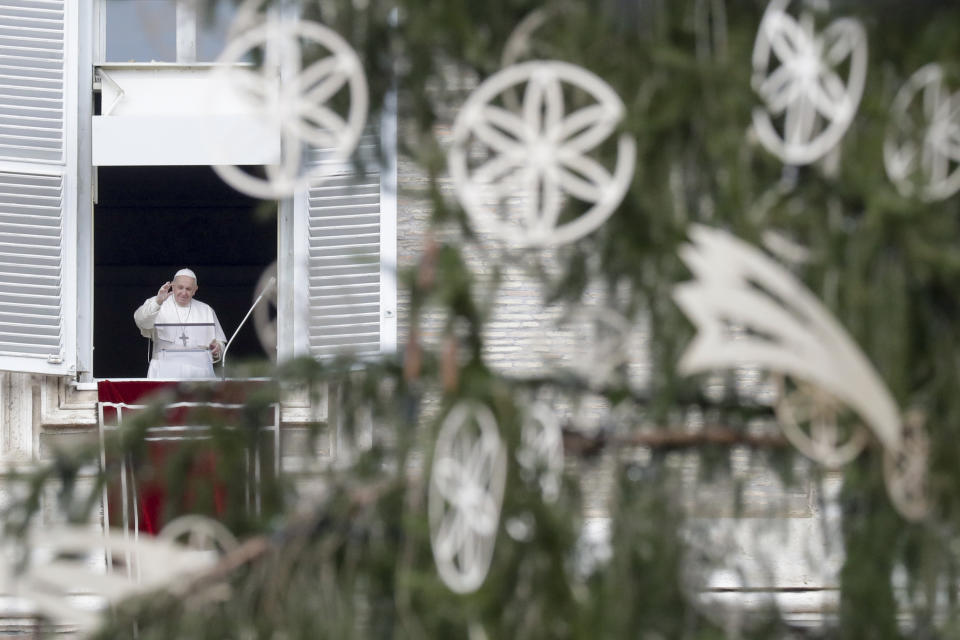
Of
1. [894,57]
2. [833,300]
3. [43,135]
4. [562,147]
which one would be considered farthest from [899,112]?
[43,135]

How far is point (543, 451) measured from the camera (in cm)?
290

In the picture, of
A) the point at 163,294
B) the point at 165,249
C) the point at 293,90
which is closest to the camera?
the point at 293,90

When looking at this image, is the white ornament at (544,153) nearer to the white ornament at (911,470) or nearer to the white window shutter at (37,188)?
the white ornament at (911,470)

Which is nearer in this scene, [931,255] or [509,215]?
[931,255]

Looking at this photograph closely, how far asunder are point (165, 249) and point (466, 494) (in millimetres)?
12503

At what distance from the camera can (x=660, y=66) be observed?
2.97 meters

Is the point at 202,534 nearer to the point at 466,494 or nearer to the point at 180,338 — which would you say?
the point at 466,494

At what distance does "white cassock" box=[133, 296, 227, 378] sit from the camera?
348 inches

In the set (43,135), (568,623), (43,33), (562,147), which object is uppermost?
(43,33)

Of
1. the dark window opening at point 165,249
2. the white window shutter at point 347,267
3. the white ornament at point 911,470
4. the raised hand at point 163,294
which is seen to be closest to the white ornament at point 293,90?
the white ornament at point 911,470

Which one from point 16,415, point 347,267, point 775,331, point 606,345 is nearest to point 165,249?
point 16,415

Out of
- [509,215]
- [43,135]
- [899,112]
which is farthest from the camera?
[43,135]

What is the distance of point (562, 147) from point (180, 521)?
107 centimetres

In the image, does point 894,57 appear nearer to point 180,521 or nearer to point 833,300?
point 833,300
